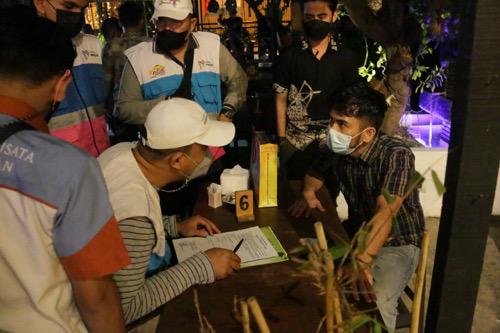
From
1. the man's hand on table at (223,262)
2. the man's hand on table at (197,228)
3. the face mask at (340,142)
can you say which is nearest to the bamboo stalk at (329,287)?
the man's hand on table at (223,262)

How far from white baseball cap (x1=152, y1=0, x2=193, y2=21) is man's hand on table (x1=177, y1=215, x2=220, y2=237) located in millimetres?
1301

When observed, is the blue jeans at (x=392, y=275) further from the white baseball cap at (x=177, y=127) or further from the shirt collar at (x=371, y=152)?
the white baseball cap at (x=177, y=127)

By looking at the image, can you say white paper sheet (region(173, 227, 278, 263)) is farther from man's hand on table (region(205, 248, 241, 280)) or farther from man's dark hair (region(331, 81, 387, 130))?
man's dark hair (region(331, 81, 387, 130))

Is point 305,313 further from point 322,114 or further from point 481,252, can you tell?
point 322,114

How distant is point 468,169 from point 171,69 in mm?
2047

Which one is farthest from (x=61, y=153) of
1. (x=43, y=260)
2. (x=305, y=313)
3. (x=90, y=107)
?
(x=90, y=107)

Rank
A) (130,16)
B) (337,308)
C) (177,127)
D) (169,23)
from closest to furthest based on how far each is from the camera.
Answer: (337,308), (177,127), (169,23), (130,16)

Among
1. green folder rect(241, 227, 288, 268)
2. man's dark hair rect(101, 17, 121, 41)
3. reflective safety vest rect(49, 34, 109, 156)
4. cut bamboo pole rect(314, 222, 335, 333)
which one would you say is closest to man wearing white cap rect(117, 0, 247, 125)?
reflective safety vest rect(49, 34, 109, 156)

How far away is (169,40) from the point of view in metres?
2.70

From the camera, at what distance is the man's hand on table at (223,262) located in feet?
5.23

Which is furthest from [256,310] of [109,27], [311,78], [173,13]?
[109,27]

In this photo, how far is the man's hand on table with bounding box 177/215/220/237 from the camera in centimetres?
198

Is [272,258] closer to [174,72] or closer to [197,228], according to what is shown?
[197,228]

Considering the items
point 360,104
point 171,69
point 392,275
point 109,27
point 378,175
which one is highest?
point 109,27
